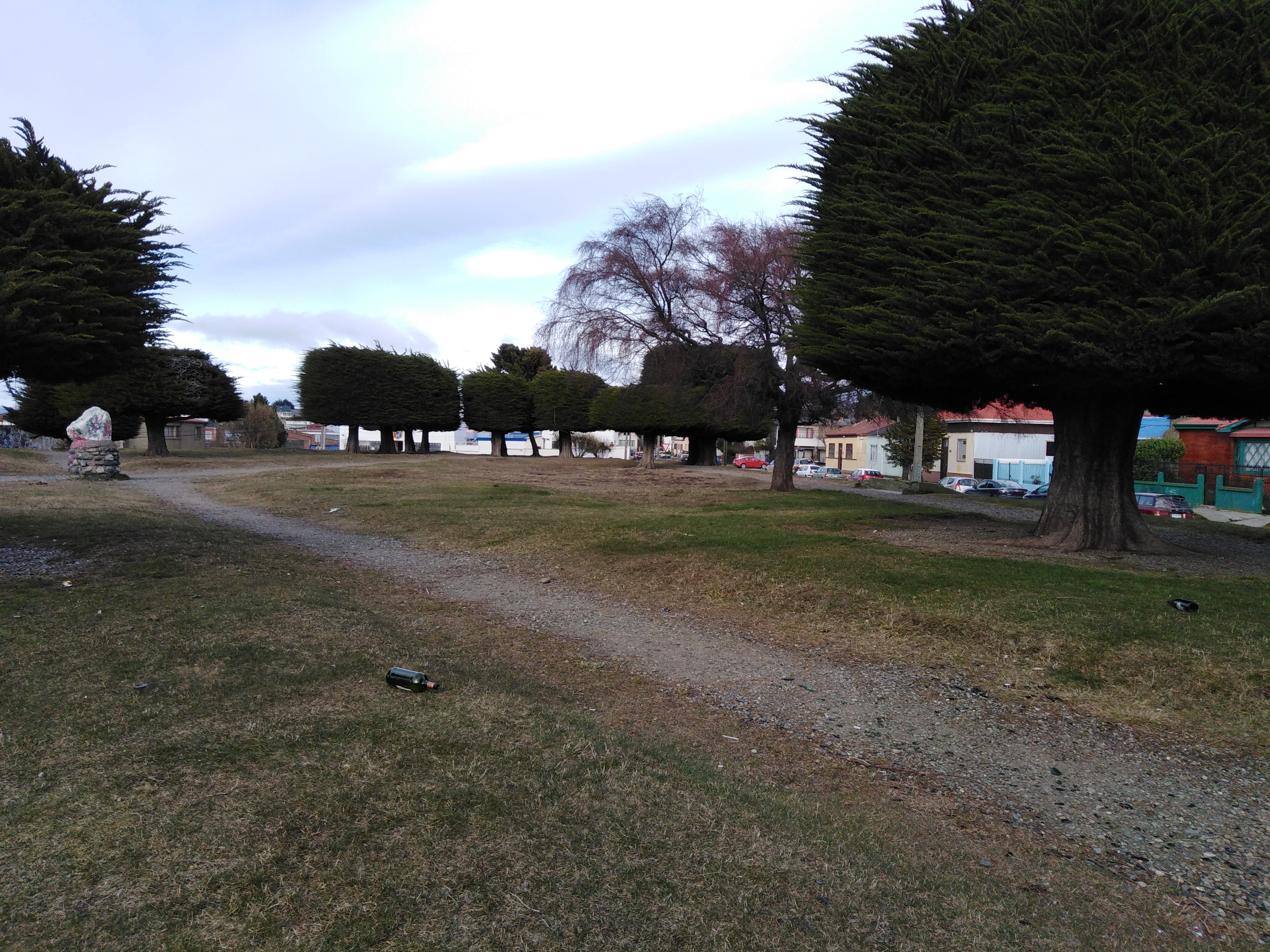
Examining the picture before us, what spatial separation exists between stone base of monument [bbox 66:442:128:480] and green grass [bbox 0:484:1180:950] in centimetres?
2249

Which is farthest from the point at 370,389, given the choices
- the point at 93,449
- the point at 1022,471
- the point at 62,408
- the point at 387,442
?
the point at 1022,471

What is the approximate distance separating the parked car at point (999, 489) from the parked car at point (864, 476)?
4891 mm

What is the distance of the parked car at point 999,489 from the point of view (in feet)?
123

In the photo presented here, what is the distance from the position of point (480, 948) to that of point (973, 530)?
13710mm

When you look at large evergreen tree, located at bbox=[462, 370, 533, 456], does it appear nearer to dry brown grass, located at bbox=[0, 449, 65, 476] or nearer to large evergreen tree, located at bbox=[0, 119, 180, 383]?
dry brown grass, located at bbox=[0, 449, 65, 476]

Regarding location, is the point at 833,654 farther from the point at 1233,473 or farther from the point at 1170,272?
the point at 1233,473

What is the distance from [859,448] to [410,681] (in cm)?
7384

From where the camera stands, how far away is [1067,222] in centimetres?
1001

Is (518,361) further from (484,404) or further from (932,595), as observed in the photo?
(932,595)

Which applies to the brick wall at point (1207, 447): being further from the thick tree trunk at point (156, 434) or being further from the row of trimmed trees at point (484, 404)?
the thick tree trunk at point (156, 434)

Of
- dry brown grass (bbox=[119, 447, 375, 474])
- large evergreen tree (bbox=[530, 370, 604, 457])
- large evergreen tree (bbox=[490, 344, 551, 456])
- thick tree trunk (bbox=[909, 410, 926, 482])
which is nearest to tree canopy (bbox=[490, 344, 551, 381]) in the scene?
large evergreen tree (bbox=[490, 344, 551, 456])

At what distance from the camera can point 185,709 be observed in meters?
4.60

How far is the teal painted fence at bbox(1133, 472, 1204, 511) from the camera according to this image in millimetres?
33375

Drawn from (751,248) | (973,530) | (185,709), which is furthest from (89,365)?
(751,248)
